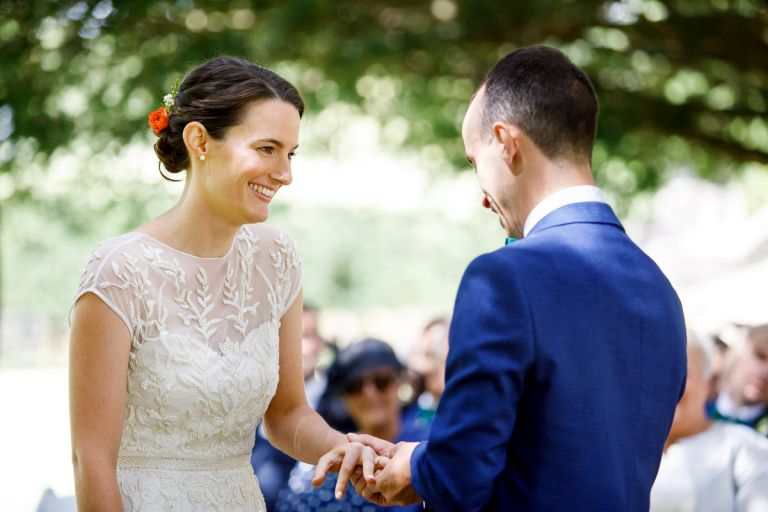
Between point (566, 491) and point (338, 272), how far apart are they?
109ft

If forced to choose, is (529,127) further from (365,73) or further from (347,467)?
(365,73)

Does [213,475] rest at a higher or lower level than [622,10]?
lower

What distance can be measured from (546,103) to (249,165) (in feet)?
3.45

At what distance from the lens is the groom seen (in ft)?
8.05

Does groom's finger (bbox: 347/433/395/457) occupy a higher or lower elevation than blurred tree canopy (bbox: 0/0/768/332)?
lower

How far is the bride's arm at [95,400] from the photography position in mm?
2969

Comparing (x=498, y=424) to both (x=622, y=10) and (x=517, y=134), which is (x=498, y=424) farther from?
(x=622, y=10)

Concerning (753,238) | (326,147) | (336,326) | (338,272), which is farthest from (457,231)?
(326,147)

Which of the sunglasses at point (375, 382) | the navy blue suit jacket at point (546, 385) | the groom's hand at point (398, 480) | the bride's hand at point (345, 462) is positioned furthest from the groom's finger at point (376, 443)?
the sunglasses at point (375, 382)

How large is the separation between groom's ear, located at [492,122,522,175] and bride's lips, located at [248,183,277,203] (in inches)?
37.1

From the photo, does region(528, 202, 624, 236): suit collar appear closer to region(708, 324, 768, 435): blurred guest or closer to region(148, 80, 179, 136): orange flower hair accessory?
region(148, 80, 179, 136): orange flower hair accessory

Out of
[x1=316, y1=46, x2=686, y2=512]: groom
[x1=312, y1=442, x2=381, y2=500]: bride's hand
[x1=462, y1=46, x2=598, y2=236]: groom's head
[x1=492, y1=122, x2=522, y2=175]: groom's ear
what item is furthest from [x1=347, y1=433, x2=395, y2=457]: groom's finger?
[x1=492, y1=122, x2=522, y2=175]: groom's ear

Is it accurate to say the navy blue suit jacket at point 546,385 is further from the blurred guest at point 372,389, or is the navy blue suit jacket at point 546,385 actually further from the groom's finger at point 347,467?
the blurred guest at point 372,389

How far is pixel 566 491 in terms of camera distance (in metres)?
2.49
